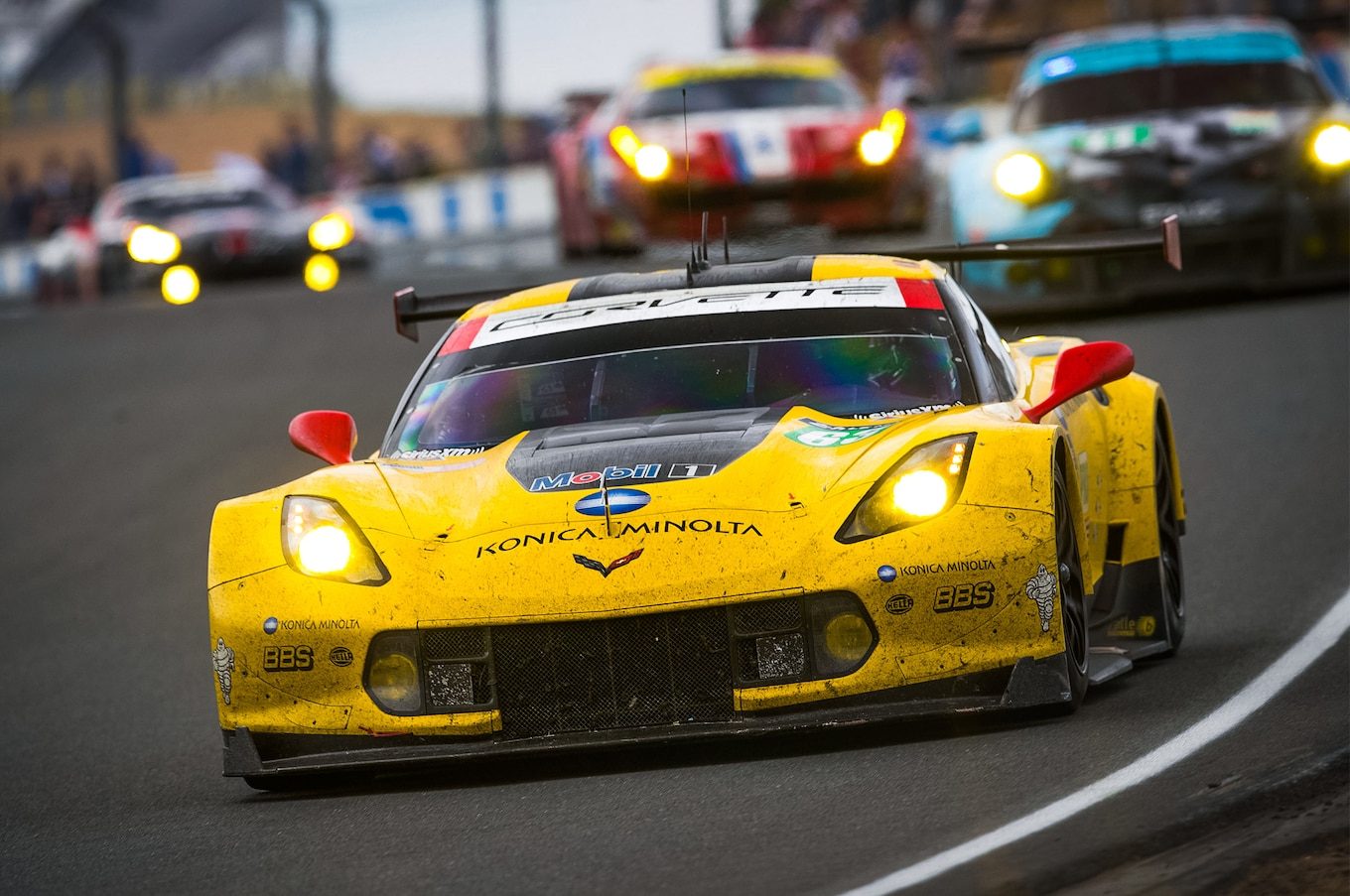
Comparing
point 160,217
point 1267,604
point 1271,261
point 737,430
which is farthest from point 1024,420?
point 160,217

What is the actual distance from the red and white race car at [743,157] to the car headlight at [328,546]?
10.2m

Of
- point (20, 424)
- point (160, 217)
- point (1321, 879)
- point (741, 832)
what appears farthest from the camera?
point (160, 217)

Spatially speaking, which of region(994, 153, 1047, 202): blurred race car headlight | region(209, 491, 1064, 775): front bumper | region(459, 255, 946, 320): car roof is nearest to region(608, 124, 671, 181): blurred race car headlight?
region(994, 153, 1047, 202): blurred race car headlight

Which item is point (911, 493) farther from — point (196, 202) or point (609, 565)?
point (196, 202)

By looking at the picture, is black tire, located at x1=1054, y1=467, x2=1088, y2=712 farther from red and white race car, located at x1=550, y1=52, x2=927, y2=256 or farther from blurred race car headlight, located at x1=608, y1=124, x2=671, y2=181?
blurred race car headlight, located at x1=608, y1=124, x2=671, y2=181

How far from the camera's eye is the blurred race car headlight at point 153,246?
20.3 meters

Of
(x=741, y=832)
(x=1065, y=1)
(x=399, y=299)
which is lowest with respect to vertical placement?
(x=741, y=832)

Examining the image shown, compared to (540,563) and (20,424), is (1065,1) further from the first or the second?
(540,563)

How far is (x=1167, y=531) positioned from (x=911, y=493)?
5.87 feet

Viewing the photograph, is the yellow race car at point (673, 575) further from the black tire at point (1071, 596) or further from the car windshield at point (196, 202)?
the car windshield at point (196, 202)

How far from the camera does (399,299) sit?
7.47 meters

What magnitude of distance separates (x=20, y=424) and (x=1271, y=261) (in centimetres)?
693

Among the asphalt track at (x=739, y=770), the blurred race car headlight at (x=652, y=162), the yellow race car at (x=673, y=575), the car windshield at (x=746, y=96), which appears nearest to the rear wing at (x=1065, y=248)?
the yellow race car at (x=673, y=575)

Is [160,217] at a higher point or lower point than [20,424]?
higher
